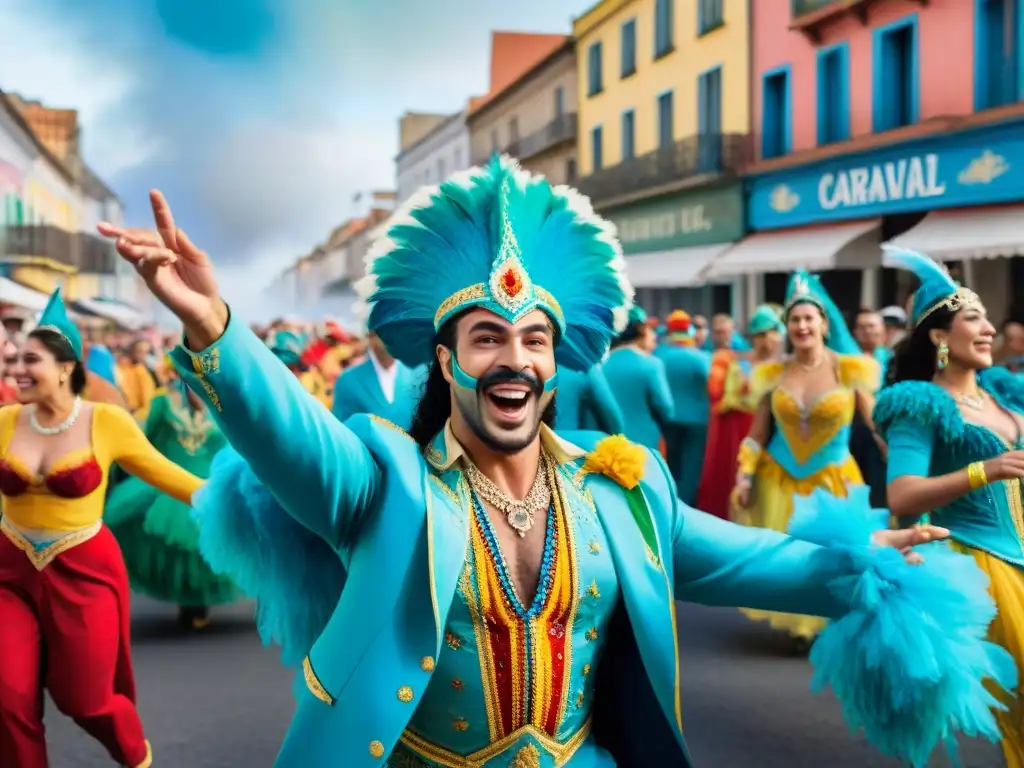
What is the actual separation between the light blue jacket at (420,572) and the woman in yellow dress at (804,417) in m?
4.32

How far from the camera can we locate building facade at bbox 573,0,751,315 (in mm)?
24875

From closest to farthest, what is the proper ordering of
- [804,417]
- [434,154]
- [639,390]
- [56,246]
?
[804,417] → [639,390] → [56,246] → [434,154]

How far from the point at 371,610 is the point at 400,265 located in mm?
814

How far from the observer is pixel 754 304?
24297 millimetres

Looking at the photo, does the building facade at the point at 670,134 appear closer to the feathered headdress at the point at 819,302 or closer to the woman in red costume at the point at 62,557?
the feathered headdress at the point at 819,302

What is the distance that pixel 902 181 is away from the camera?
19.1 metres

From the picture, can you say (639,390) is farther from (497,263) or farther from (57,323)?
(497,263)

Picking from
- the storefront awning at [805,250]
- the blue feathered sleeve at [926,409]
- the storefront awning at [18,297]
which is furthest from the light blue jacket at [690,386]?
the storefront awning at [18,297]

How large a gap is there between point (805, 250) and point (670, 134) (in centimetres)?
809

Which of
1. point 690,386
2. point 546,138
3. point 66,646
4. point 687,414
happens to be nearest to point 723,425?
point 687,414

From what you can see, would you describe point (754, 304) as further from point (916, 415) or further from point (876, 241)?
point (916, 415)

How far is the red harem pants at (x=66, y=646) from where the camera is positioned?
4684 millimetres

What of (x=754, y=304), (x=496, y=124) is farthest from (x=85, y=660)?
(x=496, y=124)

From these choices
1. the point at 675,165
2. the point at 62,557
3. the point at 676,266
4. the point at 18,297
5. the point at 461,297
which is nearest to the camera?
the point at 461,297
